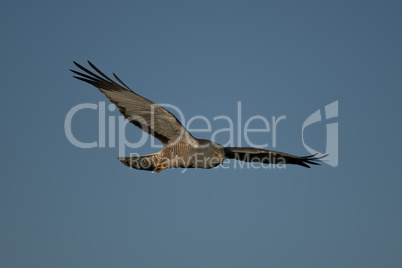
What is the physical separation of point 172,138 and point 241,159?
269cm

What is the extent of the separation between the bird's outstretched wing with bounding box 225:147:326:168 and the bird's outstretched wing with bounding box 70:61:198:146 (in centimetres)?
167

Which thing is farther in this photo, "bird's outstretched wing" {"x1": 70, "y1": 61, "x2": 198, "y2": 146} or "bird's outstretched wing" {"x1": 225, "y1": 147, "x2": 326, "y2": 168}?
"bird's outstretched wing" {"x1": 225, "y1": 147, "x2": 326, "y2": 168}

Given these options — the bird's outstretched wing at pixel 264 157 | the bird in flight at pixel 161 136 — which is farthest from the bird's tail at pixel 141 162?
the bird's outstretched wing at pixel 264 157

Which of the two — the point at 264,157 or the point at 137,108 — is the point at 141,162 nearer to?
the point at 137,108

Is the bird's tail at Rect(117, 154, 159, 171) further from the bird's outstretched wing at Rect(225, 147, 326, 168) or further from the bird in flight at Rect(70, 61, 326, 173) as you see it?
the bird's outstretched wing at Rect(225, 147, 326, 168)

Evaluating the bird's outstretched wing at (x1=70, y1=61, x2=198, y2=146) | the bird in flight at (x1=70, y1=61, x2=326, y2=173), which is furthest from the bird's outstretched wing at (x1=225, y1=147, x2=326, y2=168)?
the bird's outstretched wing at (x1=70, y1=61, x2=198, y2=146)

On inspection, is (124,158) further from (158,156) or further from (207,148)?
(207,148)

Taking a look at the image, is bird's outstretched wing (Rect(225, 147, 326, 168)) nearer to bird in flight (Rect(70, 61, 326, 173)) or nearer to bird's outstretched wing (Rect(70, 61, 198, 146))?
bird in flight (Rect(70, 61, 326, 173))

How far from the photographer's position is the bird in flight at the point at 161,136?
37.0 feet

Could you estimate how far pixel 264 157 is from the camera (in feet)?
45.5

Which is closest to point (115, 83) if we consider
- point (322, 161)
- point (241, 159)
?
point (241, 159)

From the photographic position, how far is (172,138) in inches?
481

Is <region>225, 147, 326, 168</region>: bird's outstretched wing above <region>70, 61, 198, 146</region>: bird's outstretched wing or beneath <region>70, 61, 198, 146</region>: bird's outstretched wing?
beneath

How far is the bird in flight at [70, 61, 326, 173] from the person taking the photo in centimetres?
1128
